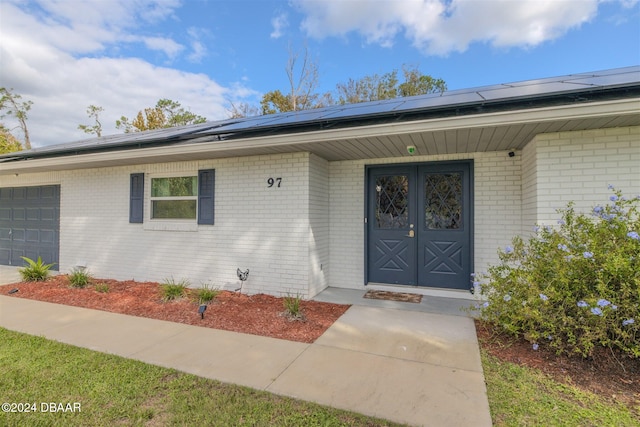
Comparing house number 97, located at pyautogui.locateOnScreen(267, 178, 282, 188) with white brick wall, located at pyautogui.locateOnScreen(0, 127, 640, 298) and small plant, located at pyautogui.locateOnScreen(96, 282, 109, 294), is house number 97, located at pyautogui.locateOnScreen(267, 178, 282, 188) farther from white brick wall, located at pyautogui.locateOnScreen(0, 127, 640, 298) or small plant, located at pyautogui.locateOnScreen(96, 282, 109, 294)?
small plant, located at pyautogui.locateOnScreen(96, 282, 109, 294)

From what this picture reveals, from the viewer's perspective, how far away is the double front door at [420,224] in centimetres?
537

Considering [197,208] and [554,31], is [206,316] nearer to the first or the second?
[197,208]

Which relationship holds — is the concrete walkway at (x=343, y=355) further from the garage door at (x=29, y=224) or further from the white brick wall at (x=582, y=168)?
the garage door at (x=29, y=224)

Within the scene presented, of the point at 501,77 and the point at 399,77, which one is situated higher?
the point at 399,77

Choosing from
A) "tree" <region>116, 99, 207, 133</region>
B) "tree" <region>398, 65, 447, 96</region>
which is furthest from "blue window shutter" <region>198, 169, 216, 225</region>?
"tree" <region>116, 99, 207, 133</region>

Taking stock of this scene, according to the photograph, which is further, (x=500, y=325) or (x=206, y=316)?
(x=206, y=316)

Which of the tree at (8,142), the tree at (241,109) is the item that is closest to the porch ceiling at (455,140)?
the tree at (241,109)

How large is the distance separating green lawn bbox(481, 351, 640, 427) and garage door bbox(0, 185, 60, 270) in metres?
9.63

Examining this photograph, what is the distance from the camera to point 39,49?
10641mm

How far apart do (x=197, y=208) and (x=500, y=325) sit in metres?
5.46

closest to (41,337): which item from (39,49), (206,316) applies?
(206,316)

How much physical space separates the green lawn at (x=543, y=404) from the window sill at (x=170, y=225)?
5.50 m

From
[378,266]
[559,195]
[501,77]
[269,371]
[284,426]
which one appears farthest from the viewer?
[501,77]

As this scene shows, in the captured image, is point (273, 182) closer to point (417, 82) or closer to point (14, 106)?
point (417, 82)
